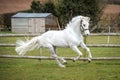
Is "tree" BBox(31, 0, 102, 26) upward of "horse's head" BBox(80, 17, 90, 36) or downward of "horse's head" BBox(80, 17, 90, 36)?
downward

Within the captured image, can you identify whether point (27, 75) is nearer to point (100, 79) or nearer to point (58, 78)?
point (58, 78)

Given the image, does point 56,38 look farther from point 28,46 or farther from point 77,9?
point 77,9

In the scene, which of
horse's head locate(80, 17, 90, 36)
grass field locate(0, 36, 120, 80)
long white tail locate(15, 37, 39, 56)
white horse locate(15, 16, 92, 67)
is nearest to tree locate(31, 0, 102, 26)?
grass field locate(0, 36, 120, 80)

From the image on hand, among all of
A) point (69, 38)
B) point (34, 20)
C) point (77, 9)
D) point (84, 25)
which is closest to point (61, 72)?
point (69, 38)

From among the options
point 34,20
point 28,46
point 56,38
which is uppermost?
point 56,38

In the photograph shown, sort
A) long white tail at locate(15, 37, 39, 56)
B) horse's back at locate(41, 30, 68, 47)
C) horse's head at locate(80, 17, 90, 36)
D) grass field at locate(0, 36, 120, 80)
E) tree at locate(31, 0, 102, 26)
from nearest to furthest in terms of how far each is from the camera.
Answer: grass field at locate(0, 36, 120, 80), horse's head at locate(80, 17, 90, 36), horse's back at locate(41, 30, 68, 47), long white tail at locate(15, 37, 39, 56), tree at locate(31, 0, 102, 26)

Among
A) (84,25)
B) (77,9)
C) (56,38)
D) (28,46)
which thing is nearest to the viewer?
(84,25)

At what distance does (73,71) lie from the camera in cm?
1028

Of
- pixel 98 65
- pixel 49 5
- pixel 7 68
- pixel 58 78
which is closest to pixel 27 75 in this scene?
pixel 58 78

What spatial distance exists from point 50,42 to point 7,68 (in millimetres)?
1429

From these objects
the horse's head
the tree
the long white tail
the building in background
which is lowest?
the building in background

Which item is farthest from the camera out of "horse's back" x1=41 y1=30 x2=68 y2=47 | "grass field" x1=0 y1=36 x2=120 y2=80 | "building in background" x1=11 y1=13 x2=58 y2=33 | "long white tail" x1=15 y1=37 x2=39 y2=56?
"building in background" x1=11 y1=13 x2=58 y2=33

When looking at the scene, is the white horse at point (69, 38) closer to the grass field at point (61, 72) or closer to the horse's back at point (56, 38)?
the horse's back at point (56, 38)

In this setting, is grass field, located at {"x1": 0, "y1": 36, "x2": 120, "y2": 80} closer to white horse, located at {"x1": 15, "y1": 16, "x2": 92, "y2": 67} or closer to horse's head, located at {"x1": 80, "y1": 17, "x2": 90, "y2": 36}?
white horse, located at {"x1": 15, "y1": 16, "x2": 92, "y2": 67}
